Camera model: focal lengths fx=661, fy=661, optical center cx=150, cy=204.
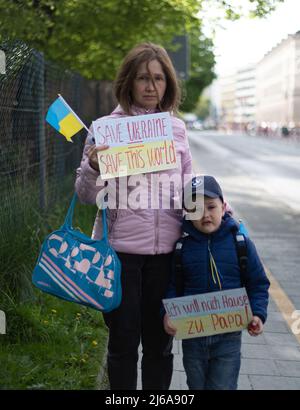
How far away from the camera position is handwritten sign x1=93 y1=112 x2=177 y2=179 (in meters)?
2.94

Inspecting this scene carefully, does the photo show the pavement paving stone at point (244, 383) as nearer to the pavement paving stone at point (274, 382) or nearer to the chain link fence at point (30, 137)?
the pavement paving stone at point (274, 382)

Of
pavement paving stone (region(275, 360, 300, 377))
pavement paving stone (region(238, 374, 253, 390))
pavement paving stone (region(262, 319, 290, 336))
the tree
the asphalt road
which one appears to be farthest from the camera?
the tree

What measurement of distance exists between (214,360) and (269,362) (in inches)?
56.3

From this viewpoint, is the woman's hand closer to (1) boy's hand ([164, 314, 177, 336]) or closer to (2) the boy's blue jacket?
(2) the boy's blue jacket

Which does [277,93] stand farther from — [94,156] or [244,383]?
[94,156]

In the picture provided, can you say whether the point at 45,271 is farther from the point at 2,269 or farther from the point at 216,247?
the point at 2,269

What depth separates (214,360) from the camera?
3.04 meters

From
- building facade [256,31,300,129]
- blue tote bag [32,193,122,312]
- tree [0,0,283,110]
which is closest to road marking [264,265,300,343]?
blue tote bag [32,193,122,312]

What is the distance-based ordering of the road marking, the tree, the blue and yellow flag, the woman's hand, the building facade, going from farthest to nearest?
the building facade < the tree < the road marking < the blue and yellow flag < the woman's hand

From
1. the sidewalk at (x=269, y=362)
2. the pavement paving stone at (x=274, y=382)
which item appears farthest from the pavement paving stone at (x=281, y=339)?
the pavement paving stone at (x=274, y=382)

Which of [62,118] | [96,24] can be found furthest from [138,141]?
[96,24]

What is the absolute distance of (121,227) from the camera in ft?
9.93

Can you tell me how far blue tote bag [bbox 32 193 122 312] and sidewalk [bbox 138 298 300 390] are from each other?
102 centimetres
